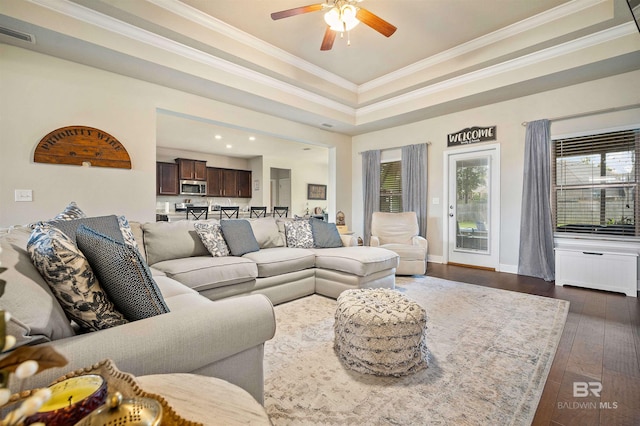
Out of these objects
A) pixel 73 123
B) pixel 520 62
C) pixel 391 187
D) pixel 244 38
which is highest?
pixel 244 38

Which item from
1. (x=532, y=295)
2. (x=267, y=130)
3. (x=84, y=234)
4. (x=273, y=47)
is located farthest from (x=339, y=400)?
(x=267, y=130)

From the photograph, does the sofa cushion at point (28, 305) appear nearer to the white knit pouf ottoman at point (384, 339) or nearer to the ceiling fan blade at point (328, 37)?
the white knit pouf ottoman at point (384, 339)

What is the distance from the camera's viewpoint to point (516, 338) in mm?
2273

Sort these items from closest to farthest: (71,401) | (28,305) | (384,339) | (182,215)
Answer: (71,401), (28,305), (384,339), (182,215)

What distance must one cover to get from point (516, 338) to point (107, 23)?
4.72 m

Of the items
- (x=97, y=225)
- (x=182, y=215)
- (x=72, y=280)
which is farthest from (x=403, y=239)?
(x=182, y=215)

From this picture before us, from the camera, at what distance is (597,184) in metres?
3.90

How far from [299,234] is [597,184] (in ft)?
13.2

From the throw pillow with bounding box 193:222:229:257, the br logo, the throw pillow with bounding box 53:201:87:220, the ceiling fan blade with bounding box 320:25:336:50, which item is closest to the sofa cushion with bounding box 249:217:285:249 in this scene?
the throw pillow with bounding box 193:222:229:257

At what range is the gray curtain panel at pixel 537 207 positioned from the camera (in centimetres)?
413

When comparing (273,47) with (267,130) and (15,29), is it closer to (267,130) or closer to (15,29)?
(267,130)

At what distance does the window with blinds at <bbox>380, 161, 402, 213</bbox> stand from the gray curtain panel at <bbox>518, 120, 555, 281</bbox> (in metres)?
2.22

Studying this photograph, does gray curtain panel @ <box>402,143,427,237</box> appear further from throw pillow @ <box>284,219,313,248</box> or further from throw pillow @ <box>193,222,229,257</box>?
throw pillow @ <box>193,222,229,257</box>

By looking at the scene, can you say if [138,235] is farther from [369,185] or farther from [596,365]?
[369,185]
